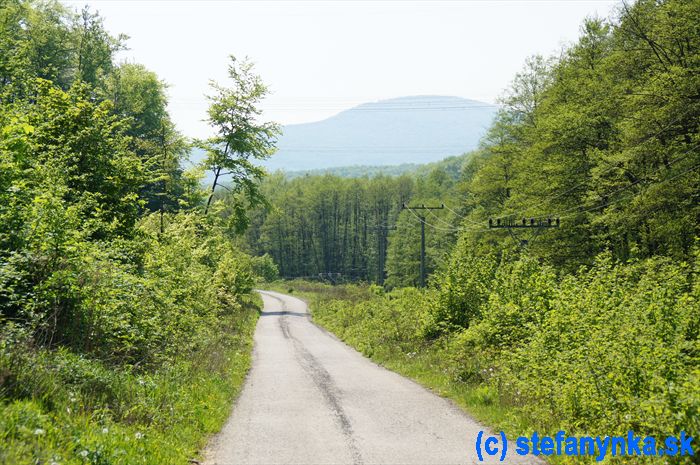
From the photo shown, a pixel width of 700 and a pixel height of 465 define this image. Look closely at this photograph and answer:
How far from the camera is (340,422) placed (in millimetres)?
9664

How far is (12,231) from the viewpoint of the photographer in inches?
337

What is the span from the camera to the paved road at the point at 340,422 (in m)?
7.71

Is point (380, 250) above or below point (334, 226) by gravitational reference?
below

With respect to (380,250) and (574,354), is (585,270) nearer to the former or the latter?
(574,354)

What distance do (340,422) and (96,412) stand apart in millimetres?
4379

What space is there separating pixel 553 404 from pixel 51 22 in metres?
50.2

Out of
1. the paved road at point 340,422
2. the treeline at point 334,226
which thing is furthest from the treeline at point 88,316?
the treeline at point 334,226

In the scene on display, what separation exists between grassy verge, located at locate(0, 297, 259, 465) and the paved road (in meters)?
0.65

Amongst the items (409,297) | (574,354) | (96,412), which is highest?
(574,354)

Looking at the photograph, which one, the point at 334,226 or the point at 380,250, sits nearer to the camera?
the point at 380,250

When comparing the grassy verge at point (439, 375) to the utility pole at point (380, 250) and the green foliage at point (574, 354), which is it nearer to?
the green foliage at point (574, 354)

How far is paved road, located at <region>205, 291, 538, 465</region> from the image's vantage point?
25.3ft

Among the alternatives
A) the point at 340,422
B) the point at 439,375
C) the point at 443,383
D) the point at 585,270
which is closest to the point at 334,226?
the point at 585,270

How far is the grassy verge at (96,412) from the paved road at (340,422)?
65 cm
